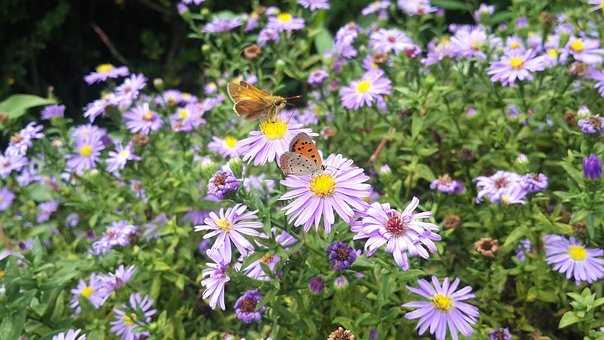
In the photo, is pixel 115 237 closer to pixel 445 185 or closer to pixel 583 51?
pixel 445 185

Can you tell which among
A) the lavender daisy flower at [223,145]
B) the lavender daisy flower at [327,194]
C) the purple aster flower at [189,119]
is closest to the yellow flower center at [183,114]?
the purple aster flower at [189,119]

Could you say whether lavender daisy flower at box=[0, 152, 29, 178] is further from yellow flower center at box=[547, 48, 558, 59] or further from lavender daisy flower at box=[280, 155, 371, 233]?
yellow flower center at box=[547, 48, 558, 59]

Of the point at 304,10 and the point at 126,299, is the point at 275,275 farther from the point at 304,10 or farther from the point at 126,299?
the point at 304,10

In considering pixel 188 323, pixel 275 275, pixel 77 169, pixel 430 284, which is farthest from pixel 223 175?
pixel 77 169

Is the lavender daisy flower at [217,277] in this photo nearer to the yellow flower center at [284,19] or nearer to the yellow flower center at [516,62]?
the yellow flower center at [516,62]

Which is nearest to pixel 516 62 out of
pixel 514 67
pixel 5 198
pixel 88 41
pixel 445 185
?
pixel 514 67

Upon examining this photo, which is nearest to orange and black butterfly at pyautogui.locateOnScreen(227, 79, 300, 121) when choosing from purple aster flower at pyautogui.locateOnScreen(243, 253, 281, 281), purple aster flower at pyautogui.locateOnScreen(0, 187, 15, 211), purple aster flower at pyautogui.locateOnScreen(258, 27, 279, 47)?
purple aster flower at pyautogui.locateOnScreen(243, 253, 281, 281)

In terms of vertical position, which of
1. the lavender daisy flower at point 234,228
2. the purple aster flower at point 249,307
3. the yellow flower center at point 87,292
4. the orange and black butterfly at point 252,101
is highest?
the orange and black butterfly at point 252,101
